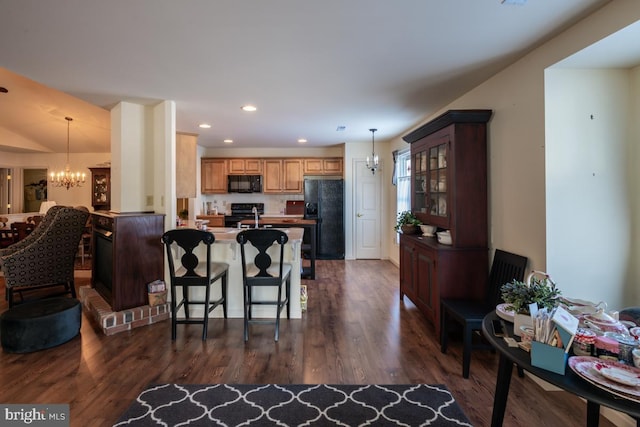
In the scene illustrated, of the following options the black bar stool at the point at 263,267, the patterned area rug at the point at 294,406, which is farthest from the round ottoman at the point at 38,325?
the black bar stool at the point at 263,267

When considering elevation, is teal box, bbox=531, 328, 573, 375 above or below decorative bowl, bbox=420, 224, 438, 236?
below

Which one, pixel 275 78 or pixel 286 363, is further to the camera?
pixel 275 78

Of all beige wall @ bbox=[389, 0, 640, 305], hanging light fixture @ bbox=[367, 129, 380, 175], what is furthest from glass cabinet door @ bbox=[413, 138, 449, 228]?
hanging light fixture @ bbox=[367, 129, 380, 175]

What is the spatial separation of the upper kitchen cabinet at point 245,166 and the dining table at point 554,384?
228 inches

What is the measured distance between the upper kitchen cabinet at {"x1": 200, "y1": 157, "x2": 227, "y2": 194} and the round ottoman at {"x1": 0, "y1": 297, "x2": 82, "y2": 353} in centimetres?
403

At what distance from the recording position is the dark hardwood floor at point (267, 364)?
6.61 feet

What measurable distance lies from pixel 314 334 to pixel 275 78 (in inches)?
97.2

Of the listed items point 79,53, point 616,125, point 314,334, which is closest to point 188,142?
point 79,53

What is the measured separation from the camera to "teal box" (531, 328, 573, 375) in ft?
3.56

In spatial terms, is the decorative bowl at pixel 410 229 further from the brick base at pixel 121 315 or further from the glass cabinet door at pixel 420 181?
the brick base at pixel 121 315

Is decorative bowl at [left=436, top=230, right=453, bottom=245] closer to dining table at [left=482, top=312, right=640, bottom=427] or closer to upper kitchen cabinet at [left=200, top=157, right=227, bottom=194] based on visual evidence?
dining table at [left=482, top=312, right=640, bottom=427]

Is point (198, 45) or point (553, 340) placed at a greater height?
point (198, 45)

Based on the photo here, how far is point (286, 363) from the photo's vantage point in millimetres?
2506

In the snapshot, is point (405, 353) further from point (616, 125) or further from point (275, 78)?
point (275, 78)
